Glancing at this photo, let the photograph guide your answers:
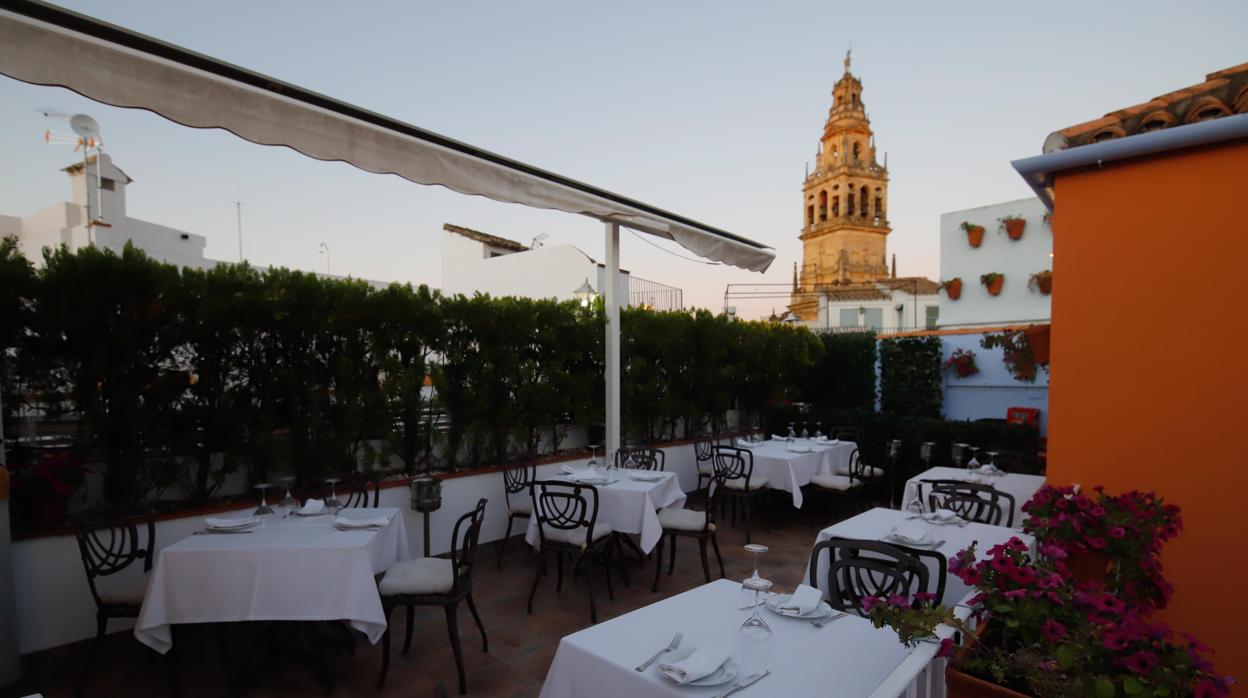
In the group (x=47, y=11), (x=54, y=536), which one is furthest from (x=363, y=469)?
(x=47, y=11)

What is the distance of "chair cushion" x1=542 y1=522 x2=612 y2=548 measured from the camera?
4.45m

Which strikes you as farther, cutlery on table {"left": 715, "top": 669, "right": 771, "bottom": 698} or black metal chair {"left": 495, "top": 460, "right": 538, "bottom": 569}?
black metal chair {"left": 495, "top": 460, "right": 538, "bottom": 569}

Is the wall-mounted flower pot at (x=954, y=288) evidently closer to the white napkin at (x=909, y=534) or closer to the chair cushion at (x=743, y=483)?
the chair cushion at (x=743, y=483)

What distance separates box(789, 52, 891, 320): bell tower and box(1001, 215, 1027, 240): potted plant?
1004 inches

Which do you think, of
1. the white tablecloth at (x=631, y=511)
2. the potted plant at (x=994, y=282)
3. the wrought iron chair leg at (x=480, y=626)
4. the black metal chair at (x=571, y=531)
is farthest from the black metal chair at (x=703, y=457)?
the potted plant at (x=994, y=282)

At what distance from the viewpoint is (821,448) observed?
7316 millimetres

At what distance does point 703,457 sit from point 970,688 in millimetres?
6538

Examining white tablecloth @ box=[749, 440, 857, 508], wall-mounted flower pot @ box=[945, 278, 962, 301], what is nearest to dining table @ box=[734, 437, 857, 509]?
white tablecloth @ box=[749, 440, 857, 508]

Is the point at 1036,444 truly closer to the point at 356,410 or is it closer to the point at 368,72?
the point at 356,410

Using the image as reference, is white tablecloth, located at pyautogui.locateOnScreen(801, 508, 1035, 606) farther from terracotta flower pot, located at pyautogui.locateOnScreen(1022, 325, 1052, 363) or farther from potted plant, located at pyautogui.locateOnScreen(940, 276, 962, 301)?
potted plant, located at pyautogui.locateOnScreen(940, 276, 962, 301)

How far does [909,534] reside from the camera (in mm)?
3412

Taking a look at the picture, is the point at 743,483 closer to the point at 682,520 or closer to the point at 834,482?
the point at 834,482

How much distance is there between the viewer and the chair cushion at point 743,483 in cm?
647

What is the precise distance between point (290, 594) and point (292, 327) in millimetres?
2236
